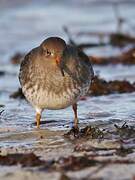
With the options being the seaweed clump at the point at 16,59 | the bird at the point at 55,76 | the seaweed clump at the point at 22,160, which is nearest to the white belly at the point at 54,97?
the bird at the point at 55,76

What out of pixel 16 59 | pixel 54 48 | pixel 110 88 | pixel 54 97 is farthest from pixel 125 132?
pixel 16 59

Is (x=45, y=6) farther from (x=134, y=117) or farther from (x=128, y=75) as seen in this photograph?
(x=134, y=117)

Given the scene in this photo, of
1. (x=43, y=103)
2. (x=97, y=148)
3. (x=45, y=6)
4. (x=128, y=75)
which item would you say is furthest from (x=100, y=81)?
(x=45, y=6)

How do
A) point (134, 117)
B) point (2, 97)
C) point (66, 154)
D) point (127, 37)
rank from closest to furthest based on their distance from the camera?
point (66, 154) → point (134, 117) → point (2, 97) → point (127, 37)

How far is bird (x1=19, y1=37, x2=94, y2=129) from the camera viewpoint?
261 inches

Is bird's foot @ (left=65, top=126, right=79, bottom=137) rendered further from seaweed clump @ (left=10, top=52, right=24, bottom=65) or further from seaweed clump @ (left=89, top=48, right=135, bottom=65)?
seaweed clump @ (left=10, top=52, right=24, bottom=65)

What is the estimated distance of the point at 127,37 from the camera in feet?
41.4

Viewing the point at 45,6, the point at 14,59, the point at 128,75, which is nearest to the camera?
the point at 128,75

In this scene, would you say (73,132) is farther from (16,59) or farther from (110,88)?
(16,59)

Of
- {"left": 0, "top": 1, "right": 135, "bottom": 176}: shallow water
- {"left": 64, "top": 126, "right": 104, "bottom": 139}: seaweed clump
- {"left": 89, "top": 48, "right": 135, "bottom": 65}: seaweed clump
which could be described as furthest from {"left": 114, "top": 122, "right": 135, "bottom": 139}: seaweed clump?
{"left": 89, "top": 48, "right": 135, "bottom": 65}: seaweed clump

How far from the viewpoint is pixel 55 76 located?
267 inches

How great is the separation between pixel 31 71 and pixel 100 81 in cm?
221

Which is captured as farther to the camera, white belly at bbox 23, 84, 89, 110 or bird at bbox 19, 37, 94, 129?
white belly at bbox 23, 84, 89, 110

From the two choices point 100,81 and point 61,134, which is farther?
point 100,81
